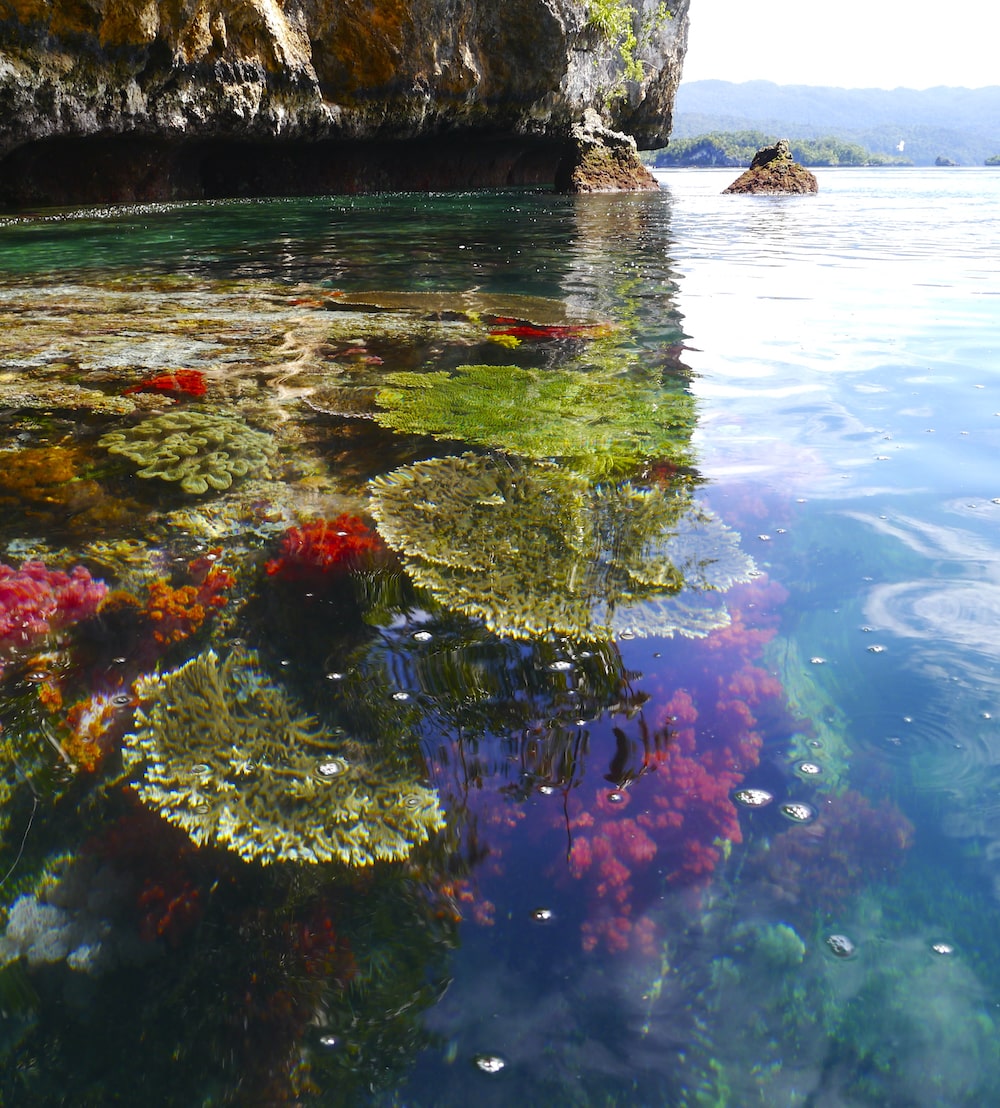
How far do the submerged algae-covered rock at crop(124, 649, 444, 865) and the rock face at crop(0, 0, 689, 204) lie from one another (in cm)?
1486

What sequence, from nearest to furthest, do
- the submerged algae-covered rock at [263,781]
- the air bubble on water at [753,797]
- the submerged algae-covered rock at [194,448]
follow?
the submerged algae-covered rock at [263,781] < the air bubble on water at [753,797] < the submerged algae-covered rock at [194,448]

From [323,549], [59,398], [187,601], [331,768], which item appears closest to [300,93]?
[59,398]

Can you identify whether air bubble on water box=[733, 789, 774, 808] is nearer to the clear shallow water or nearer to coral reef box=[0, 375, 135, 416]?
the clear shallow water

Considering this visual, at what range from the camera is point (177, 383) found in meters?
5.30

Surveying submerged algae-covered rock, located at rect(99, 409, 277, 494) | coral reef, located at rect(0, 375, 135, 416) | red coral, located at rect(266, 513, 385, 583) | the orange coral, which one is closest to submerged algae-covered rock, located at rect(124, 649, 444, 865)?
the orange coral

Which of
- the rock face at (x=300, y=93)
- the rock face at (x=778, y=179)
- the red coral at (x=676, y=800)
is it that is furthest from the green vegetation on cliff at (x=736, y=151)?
the red coral at (x=676, y=800)

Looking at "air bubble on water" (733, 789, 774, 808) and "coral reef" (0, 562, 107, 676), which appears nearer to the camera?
"air bubble on water" (733, 789, 774, 808)

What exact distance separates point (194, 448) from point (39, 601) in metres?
1.55

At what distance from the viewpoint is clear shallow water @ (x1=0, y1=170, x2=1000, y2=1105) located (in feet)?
4.99

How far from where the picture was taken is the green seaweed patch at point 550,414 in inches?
169

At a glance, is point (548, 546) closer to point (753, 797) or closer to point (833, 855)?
point (753, 797)

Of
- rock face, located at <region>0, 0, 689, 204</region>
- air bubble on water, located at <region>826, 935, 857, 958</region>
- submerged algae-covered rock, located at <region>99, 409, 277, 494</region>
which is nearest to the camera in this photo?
air bubble on water, located at <region>826, 935, 857, 958</region>

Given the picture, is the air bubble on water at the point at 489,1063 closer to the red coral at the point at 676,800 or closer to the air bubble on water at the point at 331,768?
the red coral at the point at 676,800

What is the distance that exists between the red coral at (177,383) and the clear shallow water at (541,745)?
0.26ft
